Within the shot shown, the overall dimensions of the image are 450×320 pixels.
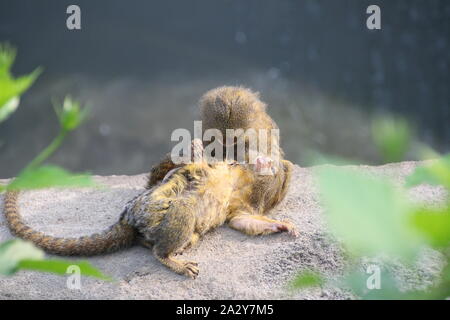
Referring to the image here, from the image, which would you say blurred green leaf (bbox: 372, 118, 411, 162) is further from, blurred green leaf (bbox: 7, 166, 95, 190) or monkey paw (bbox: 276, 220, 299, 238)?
monkey paw (bbox: 276, 220, 299, 238)

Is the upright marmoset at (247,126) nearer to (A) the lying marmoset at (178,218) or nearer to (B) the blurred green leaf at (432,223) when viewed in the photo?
(A) the lying marmoset at (178,218)

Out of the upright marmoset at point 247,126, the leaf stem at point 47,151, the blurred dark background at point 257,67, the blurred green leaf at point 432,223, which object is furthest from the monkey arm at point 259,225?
the blurred dark background at point 257,67

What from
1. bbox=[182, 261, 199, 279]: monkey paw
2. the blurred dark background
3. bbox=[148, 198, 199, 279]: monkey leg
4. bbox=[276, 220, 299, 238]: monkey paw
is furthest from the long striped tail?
the blurred dark background

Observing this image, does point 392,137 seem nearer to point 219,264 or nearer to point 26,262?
point 26,262

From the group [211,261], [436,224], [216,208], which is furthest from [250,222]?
[436,224]

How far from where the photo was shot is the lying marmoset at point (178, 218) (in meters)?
3.01

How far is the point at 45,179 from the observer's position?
3.00ft

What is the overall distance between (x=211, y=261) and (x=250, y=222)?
0.49 meters

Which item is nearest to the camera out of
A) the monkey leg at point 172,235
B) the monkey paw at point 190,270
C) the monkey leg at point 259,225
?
the monkey paw at point 190,270

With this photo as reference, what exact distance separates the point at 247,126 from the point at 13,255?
310 cm

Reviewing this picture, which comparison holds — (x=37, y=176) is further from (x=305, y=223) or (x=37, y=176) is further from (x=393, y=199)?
(x=305, y=223)

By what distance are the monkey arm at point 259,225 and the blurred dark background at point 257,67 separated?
345 cm

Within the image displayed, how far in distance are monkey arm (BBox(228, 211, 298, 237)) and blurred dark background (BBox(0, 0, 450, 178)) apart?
3.45 metres

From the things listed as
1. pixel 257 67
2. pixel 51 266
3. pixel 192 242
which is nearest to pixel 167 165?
pixel 192 242
